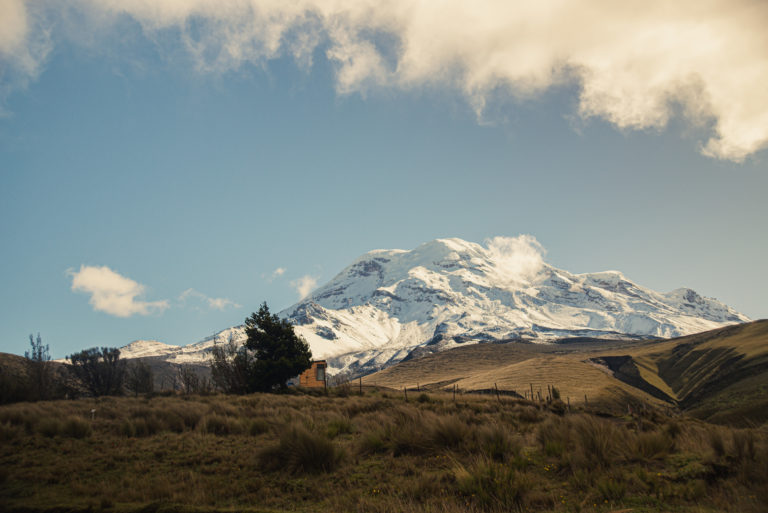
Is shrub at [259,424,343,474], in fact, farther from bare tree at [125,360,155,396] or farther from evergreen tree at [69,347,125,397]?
bare tree at [125,360,155,396]

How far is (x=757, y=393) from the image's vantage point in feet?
121

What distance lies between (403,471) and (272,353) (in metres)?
32.3

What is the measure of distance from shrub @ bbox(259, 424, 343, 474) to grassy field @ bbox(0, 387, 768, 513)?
22 mm

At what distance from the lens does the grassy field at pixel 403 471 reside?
21.2 feet

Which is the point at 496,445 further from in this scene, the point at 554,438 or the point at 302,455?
the point at 302,455

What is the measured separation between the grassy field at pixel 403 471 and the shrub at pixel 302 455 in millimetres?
22

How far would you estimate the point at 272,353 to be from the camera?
3853 centimetres

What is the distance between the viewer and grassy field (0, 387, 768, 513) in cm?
646

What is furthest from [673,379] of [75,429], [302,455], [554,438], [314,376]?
[75,429]

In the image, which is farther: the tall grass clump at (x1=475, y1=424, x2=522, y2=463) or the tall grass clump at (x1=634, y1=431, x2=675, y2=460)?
the tall grass clump at (x1=475, y1=424, x2=522, y2=463)

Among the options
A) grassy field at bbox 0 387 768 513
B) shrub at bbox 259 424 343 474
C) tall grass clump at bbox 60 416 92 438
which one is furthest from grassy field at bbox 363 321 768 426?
tall grass clump at bbox 60 416 92 438

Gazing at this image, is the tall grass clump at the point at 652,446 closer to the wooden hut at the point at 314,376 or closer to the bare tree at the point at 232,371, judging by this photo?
the bare tree at the point at 232,371

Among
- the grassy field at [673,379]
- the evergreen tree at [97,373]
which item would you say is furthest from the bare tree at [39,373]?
the grassy field at [673,379]

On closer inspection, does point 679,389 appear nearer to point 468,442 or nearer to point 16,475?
point 468,442
